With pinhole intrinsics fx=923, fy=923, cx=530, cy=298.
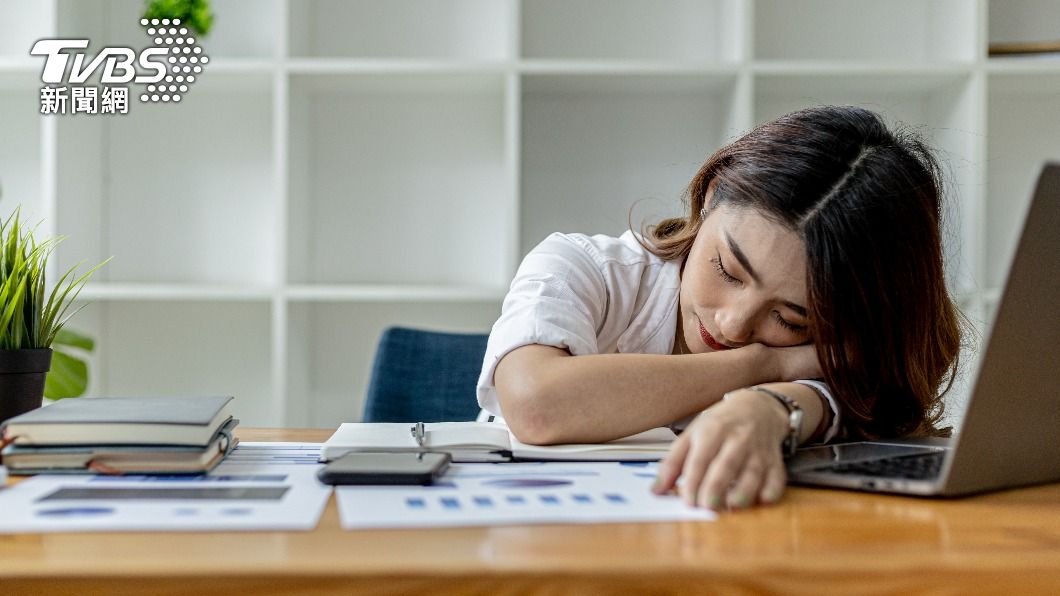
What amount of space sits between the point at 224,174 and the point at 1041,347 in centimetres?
217

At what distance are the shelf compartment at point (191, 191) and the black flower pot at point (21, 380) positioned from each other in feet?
4.71

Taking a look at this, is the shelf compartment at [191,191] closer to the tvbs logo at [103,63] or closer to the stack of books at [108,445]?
the tvbs logo at [103,63]

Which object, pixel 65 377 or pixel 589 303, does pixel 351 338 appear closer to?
pixel 65 377

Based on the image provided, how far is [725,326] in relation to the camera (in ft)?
3.55

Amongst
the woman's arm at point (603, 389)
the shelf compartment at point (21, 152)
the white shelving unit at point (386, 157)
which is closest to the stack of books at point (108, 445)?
the woman's arm at point (603, 389)

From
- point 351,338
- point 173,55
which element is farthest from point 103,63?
point 351,338

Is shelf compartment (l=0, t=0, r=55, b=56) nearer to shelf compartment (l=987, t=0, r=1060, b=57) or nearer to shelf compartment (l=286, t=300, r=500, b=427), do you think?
shelf compartment (l=286, t=300, r=500, b=427)

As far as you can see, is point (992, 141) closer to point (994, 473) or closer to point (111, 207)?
point (994, 473)

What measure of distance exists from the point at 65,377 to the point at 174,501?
147 cm

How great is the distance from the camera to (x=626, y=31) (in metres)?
2.41

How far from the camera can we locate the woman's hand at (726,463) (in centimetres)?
64

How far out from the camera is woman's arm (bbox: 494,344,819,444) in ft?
3.05

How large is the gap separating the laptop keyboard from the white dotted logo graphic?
6.23 ft

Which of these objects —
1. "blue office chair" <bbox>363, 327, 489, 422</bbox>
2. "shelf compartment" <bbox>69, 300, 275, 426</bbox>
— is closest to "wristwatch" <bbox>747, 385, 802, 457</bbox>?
"blue office chair" <bbox>363, 327, 489, 422</bbox>
